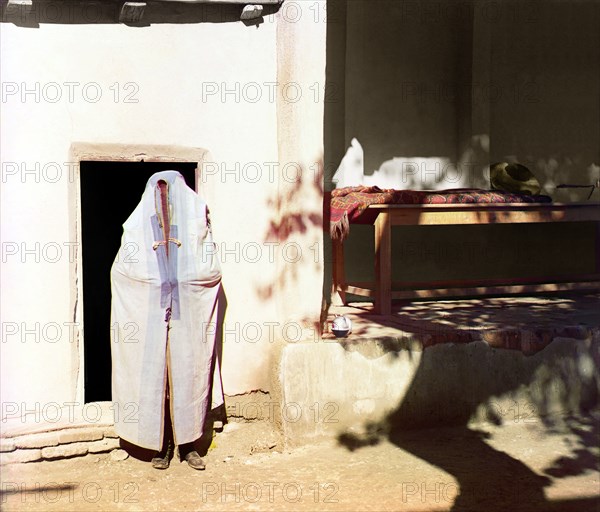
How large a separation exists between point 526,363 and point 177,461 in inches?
119

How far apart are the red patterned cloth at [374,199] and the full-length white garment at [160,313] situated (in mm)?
2031

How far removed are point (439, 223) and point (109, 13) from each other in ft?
11.8

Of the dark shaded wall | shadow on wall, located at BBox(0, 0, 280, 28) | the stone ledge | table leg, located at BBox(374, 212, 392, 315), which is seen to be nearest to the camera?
shadow on wall, located at BBox(0, 0, 280, 28)

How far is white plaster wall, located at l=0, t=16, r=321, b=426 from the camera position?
5.97m

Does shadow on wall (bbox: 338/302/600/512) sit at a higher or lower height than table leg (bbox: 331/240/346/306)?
lower

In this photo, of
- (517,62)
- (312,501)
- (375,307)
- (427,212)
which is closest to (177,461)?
(312,501)

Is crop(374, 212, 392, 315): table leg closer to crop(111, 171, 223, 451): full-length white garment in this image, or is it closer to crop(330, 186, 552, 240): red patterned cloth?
crop(330, 186, 552, 240): red patterned cloth

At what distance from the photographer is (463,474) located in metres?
6.00

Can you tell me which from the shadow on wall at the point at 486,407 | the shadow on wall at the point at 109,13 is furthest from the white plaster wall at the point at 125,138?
the shadow on wall at the point at 486,407

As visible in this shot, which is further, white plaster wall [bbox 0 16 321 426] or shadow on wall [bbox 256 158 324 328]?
shadow on wall [bbox 256 158 324 328]

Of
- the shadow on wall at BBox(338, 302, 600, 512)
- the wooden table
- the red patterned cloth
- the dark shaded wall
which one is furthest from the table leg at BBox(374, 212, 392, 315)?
the dark shaded wall

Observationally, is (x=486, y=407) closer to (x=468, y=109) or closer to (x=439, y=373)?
(x=439, y=373)

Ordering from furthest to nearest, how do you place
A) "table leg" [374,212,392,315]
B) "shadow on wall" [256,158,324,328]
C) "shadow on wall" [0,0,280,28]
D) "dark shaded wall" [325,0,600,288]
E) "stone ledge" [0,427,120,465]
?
"dark shaded wall" [325,0,600,288], "table leg" [374,212,392,315], "shadow on wall" [256,158,324,328], "stone ledge" [0,427,120,465], "shadow on wall" [0,0,280,28]

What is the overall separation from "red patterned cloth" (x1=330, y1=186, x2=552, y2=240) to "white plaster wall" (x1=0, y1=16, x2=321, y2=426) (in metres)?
1.45
